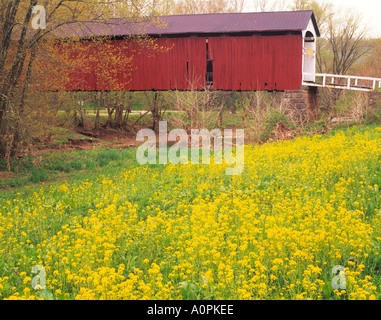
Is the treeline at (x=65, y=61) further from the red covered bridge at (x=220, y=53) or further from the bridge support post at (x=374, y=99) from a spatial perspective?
the bridge support post at (x=374, y=99)

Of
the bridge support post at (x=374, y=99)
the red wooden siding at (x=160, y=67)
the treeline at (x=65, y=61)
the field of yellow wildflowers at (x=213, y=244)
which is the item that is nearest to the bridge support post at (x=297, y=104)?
the treeline at (x=65, y=61)

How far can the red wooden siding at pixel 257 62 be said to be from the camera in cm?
2447

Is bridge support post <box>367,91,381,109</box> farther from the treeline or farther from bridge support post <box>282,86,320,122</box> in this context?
the treeline

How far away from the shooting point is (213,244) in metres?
5.74

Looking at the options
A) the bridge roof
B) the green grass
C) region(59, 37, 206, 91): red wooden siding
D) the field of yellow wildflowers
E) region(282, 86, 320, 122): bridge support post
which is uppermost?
the bridge roof

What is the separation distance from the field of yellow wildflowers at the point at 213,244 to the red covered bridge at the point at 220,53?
48.6ft

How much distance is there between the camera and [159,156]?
1966 cm

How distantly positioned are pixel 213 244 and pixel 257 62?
20.4 metres

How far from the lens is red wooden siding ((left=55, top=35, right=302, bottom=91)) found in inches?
968

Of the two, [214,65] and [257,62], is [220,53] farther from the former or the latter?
[257,62]

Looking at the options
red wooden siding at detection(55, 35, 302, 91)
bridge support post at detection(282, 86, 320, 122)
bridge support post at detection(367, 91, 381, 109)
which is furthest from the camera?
bridge support post at detection(282, 86, 320, 122)

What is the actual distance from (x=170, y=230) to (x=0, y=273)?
2.44 m

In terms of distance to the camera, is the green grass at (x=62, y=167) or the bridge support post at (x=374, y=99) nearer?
the green grass at (x=62, y=167)

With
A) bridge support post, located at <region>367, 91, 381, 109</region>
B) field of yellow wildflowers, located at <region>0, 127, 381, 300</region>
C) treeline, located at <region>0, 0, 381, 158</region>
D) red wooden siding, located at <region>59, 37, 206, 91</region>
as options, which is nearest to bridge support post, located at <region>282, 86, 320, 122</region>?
treeline, located at <region>0, 0, 381, 158</region>
